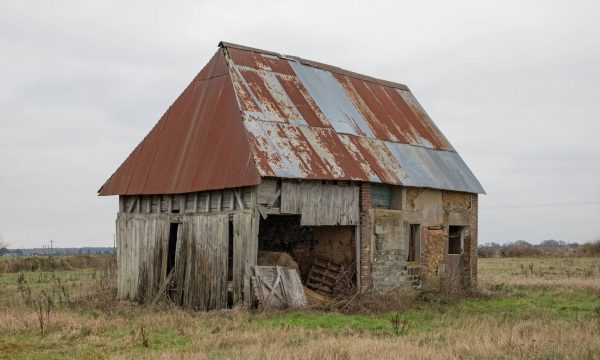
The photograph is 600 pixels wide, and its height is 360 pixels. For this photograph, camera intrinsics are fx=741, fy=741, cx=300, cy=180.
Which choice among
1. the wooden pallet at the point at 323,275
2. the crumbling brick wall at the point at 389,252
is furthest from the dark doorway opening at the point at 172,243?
the crumbling brick wall at the point at 389,252

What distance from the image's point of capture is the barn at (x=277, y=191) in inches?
681

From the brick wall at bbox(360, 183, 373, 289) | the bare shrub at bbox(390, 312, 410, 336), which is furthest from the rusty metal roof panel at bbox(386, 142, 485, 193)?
the bare shrub at bbox(390, 312, 410, 336)

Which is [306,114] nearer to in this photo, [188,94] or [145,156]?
[188,94]

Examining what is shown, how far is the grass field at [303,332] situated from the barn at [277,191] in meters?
1.21

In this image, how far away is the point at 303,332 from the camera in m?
13.3

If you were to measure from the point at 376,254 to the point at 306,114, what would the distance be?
13.7 ft

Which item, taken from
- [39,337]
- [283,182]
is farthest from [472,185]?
[39,337]

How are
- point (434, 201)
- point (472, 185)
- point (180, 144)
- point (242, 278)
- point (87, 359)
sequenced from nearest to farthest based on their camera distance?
point (87, 359), point (242, 278), point (180, 144), point (434, 201), point (472, 185)

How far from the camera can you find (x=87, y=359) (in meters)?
11.2

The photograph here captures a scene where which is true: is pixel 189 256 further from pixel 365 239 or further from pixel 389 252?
pixel 389 252

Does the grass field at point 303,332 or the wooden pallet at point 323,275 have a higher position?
the wooden pallet at point 323,275

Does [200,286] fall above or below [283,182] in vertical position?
below

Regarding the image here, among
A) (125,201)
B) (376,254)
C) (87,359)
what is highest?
(125,201)

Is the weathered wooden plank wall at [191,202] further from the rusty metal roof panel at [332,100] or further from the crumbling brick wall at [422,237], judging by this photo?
the rusty metal roof panel at [332,100]
